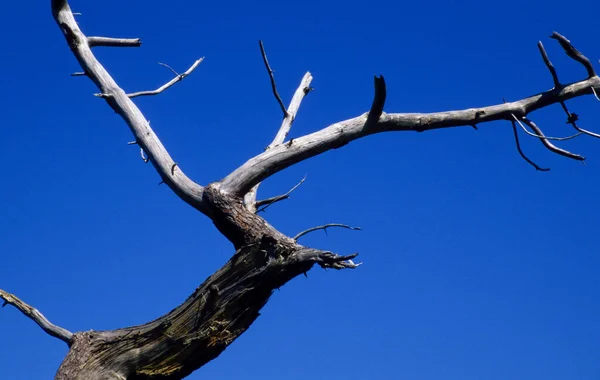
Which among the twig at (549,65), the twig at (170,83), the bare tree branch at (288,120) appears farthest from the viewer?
the twig at (170,83)

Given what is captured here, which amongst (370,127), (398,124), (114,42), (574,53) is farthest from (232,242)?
(574,53)

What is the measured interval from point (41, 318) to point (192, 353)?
5.07ft

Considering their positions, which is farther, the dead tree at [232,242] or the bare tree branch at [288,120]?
the bare tree branch at [288,120]

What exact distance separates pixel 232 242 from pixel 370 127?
138 cm

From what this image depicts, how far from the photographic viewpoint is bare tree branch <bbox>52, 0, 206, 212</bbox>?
208 inches

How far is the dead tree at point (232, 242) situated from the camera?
4598mm

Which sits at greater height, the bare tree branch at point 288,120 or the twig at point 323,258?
the bare tree branch at point 288,120

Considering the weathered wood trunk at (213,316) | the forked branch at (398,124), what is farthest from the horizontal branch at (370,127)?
the weathered wood trunk at (213,316)

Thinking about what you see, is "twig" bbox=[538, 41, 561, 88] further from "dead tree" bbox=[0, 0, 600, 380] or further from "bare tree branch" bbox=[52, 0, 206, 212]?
"bare tree branch" bbox=[52, 0, 206, 212]

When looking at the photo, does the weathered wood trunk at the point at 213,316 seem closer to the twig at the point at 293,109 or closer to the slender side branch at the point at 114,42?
the twig at the point at 293,109

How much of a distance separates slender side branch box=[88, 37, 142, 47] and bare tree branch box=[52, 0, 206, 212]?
9 cm

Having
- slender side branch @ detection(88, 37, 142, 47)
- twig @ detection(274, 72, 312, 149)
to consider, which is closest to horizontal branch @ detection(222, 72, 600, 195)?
twig @ detection(274, 72, 312, 149)

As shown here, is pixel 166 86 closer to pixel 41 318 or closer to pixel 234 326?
pixel 41 318

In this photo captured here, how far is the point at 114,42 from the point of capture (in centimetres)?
646
